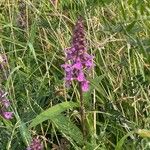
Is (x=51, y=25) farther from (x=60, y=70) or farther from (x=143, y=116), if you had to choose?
(x=143, y=116)

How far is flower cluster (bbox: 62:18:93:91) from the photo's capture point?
1304 mm

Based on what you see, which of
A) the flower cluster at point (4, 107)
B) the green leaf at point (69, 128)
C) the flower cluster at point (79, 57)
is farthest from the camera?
the flower cluster at point (4, 107)

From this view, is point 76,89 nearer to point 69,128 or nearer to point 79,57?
point 69,128

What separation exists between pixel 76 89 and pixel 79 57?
396 millimetres

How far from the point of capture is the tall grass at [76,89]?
1.45m

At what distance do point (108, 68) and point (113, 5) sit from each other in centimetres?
33

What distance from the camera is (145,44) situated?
130 centimetres

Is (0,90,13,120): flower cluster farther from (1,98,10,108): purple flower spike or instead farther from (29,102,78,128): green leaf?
(29,102,78,128): green leaf

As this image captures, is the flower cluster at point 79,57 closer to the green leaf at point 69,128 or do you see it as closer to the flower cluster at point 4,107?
the green leaf at point 69,128

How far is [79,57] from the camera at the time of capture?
4.40 feet

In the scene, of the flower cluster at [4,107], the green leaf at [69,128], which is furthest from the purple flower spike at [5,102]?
the green leaf at [69,128]

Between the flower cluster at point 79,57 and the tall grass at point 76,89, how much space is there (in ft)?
0.24

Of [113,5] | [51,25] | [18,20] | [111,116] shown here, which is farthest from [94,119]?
[18,20]

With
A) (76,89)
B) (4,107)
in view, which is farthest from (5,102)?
(76,89)
